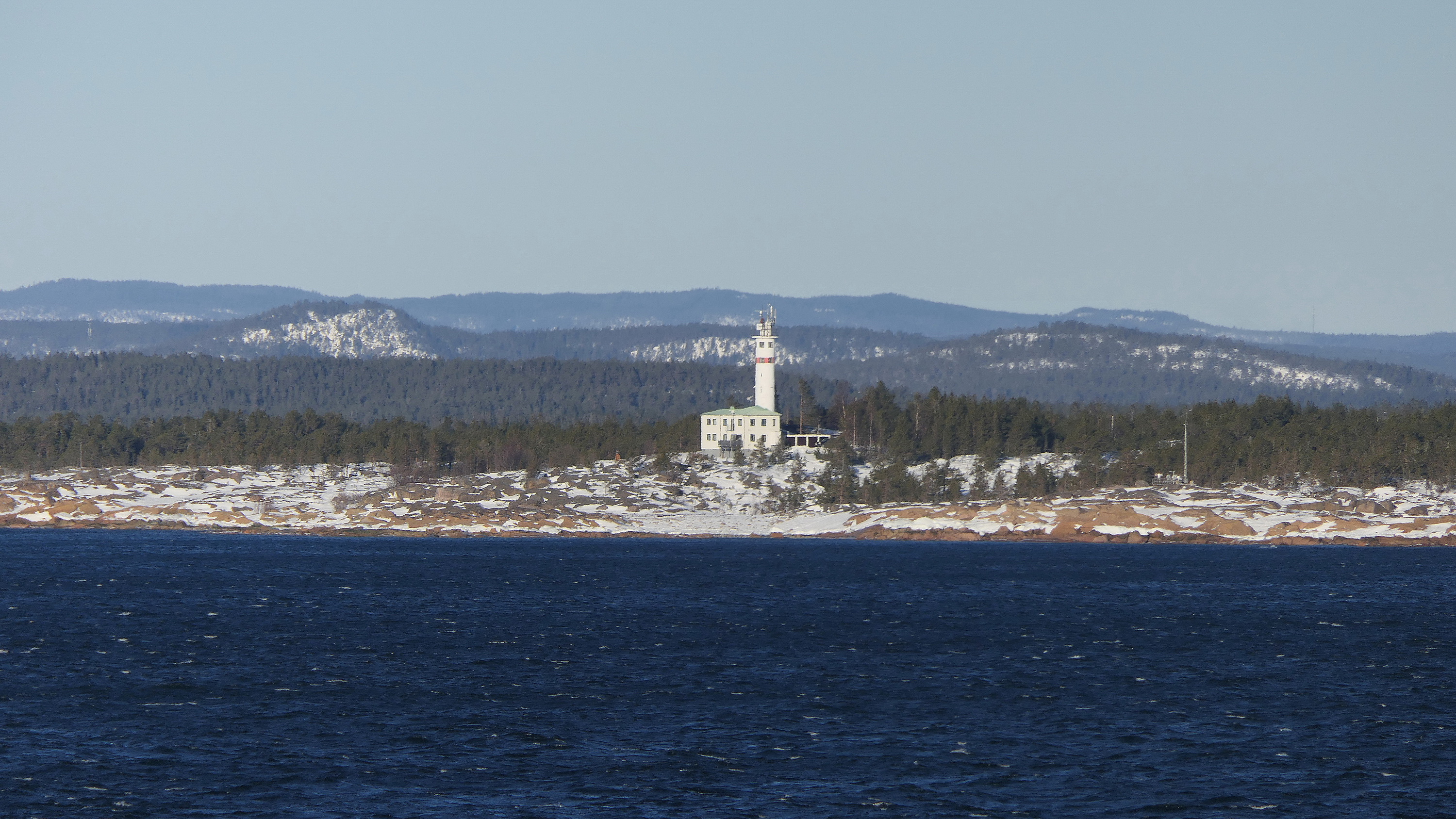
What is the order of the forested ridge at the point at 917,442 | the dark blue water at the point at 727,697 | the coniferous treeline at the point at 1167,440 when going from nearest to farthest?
1. the dark blue water at the point at 727,697
2. the coniferous treeline at the point at 1167,440
3. the forested ridge at the point at 917,442

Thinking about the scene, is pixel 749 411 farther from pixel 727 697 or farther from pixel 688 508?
pixel 727 697

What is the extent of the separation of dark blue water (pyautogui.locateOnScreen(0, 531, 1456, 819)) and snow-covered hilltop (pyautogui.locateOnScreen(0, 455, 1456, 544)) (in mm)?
31617

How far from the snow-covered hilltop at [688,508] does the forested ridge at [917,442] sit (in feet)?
11.6

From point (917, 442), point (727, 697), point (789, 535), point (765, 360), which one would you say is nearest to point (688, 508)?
point (789, 535)

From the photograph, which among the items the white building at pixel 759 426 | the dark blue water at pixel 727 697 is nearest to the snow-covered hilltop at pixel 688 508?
the white building at pixel 759 426

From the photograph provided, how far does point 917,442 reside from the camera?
156 metres

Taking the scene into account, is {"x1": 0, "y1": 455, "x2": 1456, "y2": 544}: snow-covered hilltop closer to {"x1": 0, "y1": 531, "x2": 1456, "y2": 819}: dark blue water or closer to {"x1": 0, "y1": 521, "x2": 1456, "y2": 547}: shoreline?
{"x1": 0, "y1": 521, "x2": 1456, "y2": 547}: shoreline

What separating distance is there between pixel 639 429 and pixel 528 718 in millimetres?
129430

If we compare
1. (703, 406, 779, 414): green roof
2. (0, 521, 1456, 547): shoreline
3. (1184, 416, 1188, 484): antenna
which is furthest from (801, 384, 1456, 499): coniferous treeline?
(0, 521, 1456, 547): shoreline

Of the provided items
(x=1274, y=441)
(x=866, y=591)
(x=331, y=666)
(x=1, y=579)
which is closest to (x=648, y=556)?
(x=866, y=591)

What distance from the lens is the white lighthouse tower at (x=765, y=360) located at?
535ft

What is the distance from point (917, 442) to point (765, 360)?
61.5 ft

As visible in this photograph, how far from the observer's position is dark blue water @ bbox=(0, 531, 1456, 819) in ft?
111

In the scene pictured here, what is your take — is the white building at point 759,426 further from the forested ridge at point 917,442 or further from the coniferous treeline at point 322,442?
the coniferous treeline at point 322,442
